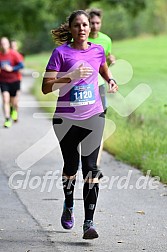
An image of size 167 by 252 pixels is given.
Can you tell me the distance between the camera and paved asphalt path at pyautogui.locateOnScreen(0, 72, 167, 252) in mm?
6812

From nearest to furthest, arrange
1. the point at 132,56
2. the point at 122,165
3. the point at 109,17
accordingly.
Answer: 1. the point at 122,165
2. the point at 132,56
3. the point at 109,17

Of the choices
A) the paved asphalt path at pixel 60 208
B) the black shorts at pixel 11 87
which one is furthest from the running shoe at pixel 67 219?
the black shorts at pixel 11 87

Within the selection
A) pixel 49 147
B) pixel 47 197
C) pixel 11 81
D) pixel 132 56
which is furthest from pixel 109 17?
pixel 47 197

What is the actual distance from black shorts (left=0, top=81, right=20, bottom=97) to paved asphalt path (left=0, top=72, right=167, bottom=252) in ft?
14.9

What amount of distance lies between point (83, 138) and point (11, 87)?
10.9 metres

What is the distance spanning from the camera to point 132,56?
130ft

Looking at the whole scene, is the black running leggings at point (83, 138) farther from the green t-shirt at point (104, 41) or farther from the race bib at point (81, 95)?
the green t-shirt at point (104, 41)

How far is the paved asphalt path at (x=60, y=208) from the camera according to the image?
6812 millimetres

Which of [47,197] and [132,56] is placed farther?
[132,56]

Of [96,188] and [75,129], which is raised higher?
[75,129]

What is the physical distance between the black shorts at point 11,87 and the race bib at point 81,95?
10744 millimetres

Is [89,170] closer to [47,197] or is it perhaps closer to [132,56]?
[47,197]

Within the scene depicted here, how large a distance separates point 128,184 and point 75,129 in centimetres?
301

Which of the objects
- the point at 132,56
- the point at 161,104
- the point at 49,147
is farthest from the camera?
the point at 132,56
